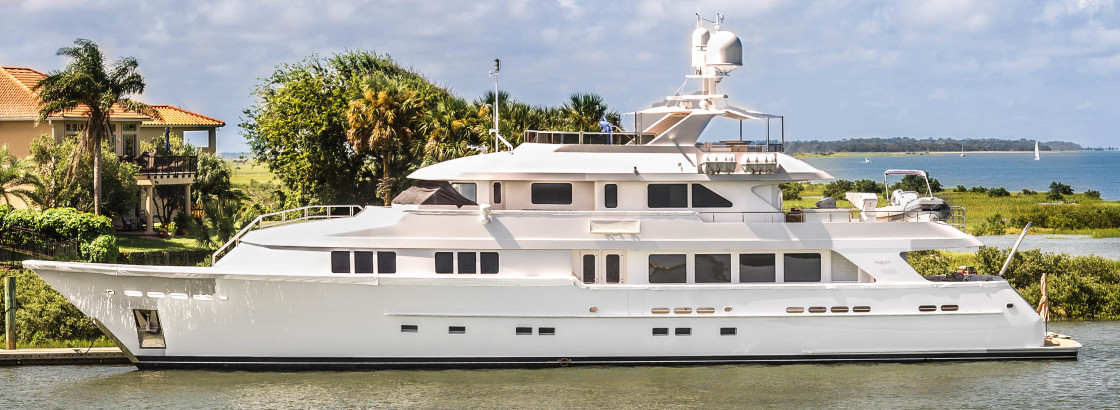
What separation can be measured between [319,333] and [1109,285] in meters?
16.9

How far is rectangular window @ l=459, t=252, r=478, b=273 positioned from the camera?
19.0 m

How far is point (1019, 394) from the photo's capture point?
1784cm

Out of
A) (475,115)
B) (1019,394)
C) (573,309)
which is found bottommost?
(1019,394)

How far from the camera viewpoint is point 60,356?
20.1m

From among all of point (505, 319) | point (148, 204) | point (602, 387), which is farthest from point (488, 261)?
point (148, 204)

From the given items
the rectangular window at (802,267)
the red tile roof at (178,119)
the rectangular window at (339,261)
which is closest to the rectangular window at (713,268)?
the rectangular window at (802,267)

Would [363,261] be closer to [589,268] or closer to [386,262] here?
[386,262]

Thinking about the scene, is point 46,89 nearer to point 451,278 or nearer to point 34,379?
point 34,379

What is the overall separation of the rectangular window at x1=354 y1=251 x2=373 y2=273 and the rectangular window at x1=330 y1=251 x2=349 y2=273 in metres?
0.16

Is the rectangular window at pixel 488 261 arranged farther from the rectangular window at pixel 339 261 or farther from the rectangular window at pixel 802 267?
the rectangular window at pixel 802 267

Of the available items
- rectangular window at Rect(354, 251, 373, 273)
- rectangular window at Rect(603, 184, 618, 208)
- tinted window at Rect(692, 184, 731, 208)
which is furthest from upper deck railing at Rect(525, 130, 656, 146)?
rectangular window at Rect(354, 251, 373, 273)

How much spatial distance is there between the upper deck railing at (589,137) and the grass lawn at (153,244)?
1391 centimetres

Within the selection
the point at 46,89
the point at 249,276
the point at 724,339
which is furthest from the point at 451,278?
the point at 46,89

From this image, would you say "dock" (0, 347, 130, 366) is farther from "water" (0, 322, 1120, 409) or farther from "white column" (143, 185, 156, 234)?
"white column" (143, 185, 156, 234)
